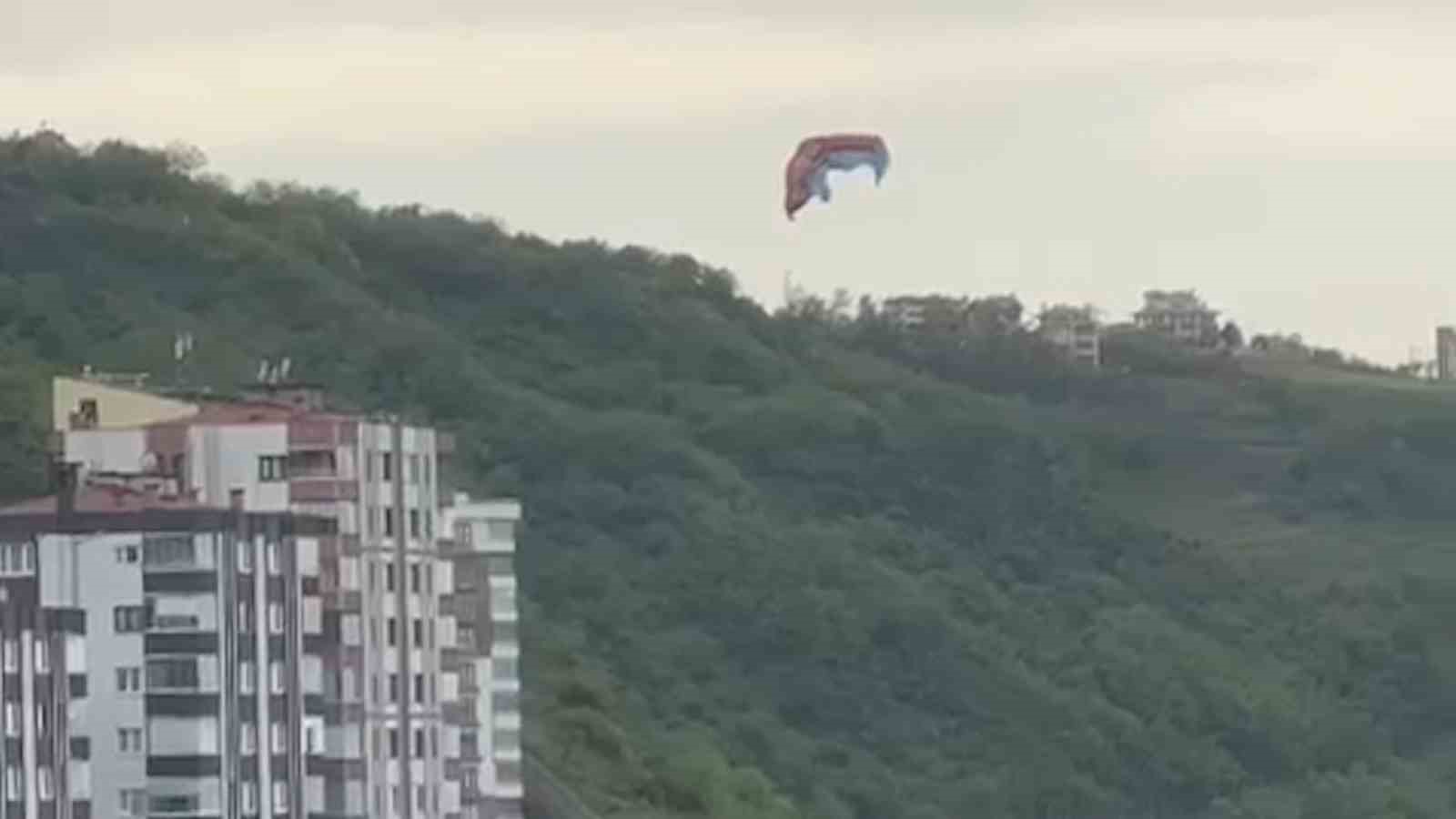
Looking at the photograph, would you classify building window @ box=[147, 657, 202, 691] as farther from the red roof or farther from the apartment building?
the red roof

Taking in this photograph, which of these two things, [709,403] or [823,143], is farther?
[709,403]

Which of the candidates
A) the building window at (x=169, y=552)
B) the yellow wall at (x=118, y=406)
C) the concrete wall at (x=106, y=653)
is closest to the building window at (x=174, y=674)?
the concrete wall at (x=106, y=653)

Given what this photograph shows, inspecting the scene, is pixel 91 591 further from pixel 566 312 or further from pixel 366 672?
pixel 566 312

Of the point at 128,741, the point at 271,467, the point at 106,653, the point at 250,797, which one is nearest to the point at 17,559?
the point at 106,653

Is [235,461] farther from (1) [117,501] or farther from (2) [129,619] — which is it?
(2) [129,619]

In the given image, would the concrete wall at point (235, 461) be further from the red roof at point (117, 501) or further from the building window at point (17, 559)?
the building window at point (17, 559)

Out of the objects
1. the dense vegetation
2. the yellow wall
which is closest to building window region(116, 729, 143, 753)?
the yellow wall

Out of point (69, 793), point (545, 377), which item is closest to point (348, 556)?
point (69, 793)
